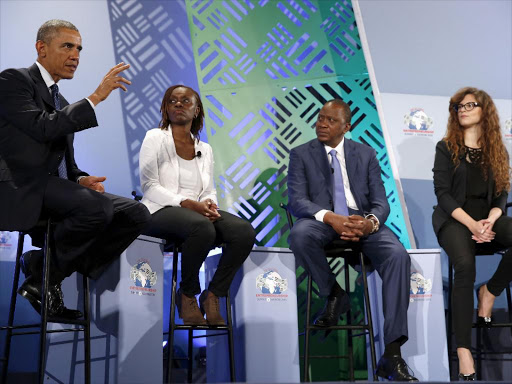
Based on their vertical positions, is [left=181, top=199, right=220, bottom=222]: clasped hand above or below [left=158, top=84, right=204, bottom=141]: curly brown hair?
below

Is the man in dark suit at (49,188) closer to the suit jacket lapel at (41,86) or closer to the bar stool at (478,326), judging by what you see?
the suit jacket lapel at (41,86)

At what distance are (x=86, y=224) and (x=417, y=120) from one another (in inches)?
114

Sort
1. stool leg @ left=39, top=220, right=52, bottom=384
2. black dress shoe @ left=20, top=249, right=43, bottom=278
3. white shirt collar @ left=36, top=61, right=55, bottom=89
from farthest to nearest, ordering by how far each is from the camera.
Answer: white shirt collar @ left=36, top=61, right=55, bottom=89 < black dress shoe @ left=20, top=249, right=43, bottom=278 < stool leg @ left=39, top=220, right=52, bottom=384

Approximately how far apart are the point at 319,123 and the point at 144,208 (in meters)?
1.56

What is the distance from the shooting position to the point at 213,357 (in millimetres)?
3822

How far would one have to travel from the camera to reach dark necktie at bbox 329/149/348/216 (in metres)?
4.09

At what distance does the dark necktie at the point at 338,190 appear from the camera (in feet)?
13.4

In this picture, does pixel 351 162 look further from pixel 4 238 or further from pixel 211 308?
pixel 4 238

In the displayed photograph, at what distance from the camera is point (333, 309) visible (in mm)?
3736

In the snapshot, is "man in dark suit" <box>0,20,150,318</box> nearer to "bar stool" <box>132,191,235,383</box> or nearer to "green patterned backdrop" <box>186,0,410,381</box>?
"bar stool" <box>132,191,235,383</box>

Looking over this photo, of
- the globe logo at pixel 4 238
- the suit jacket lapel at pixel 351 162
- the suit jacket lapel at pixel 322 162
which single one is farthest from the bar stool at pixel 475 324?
the globe logo at pixel 4 238

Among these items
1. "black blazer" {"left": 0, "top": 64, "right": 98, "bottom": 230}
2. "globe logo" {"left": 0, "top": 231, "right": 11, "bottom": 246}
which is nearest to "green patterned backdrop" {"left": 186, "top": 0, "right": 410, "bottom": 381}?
"globe logo" {"left": 0, "top": 231, "right": 11, "bottom": 246}

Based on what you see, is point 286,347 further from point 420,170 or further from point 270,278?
point 420,170

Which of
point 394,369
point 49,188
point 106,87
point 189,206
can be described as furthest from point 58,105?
point 394,369
